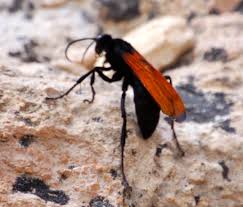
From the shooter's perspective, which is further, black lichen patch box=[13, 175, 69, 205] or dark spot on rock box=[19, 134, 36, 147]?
dark spot on rock box=[19, 134, 36, 147]

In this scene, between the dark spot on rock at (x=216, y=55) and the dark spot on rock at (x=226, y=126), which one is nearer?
the dark spot on rock at (x=226, y=126)

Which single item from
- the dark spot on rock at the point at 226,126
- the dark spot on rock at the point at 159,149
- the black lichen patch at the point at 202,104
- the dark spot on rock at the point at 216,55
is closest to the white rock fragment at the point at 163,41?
the dark spot on rock at the point at 216,55

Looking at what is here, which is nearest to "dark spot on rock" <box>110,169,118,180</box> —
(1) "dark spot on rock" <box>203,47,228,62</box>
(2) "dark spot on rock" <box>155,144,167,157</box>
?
(2) "dark spot on rock" <box>155,144,167,157</box>

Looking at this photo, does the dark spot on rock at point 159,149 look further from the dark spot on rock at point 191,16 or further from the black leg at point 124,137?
the dark spot on rock at point 191,16

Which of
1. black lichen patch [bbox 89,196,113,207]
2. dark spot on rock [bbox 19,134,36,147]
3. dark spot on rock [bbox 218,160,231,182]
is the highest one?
dark spot on rock [bbox 19,134,36,147]

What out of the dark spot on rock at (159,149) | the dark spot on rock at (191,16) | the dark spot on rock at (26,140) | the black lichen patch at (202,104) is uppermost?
the dark spot on rock at (26,140)

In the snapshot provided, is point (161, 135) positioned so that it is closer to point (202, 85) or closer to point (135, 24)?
point (202, 85)

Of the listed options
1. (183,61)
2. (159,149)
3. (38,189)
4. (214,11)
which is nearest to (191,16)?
(214,11)

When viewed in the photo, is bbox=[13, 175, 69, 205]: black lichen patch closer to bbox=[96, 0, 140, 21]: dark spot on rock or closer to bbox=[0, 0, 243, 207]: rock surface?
bbox=[0, 0, 243, 207]: rock surface
